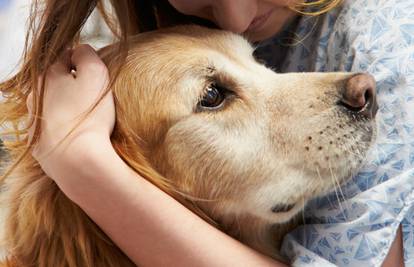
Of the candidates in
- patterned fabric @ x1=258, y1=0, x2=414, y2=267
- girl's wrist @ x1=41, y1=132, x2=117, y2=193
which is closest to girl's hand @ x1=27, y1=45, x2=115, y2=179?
girl's wrist @ x1=41, y1=132, x2=117, y2=193

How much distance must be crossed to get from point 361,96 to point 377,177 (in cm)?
17

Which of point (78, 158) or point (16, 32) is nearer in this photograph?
point (78, 158)

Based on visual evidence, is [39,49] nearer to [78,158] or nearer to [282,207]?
[78,158]

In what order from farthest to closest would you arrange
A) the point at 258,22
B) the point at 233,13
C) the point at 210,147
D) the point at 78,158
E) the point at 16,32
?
the point at 16,32
the point at 258,22
the point at 233,13
the point at 210,147
the point at 78,158

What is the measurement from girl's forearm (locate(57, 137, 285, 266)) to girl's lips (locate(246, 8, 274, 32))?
2.02 feet

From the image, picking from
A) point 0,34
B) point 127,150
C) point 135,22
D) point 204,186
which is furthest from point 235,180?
point 0,34

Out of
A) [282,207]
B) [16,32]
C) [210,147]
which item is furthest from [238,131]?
[16,32]

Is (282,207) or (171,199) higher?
(171,199)

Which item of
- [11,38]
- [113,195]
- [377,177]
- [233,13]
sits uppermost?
[233,13]

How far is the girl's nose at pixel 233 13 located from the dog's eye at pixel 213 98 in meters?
0.24

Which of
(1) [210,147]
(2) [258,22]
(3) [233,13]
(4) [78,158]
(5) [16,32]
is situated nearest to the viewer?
(4) [78,158]

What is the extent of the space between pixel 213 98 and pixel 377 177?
380 millimetres

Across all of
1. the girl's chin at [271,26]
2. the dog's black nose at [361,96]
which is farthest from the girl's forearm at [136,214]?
the girl's chin at [271,26]

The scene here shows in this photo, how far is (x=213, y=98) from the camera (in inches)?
48.8
